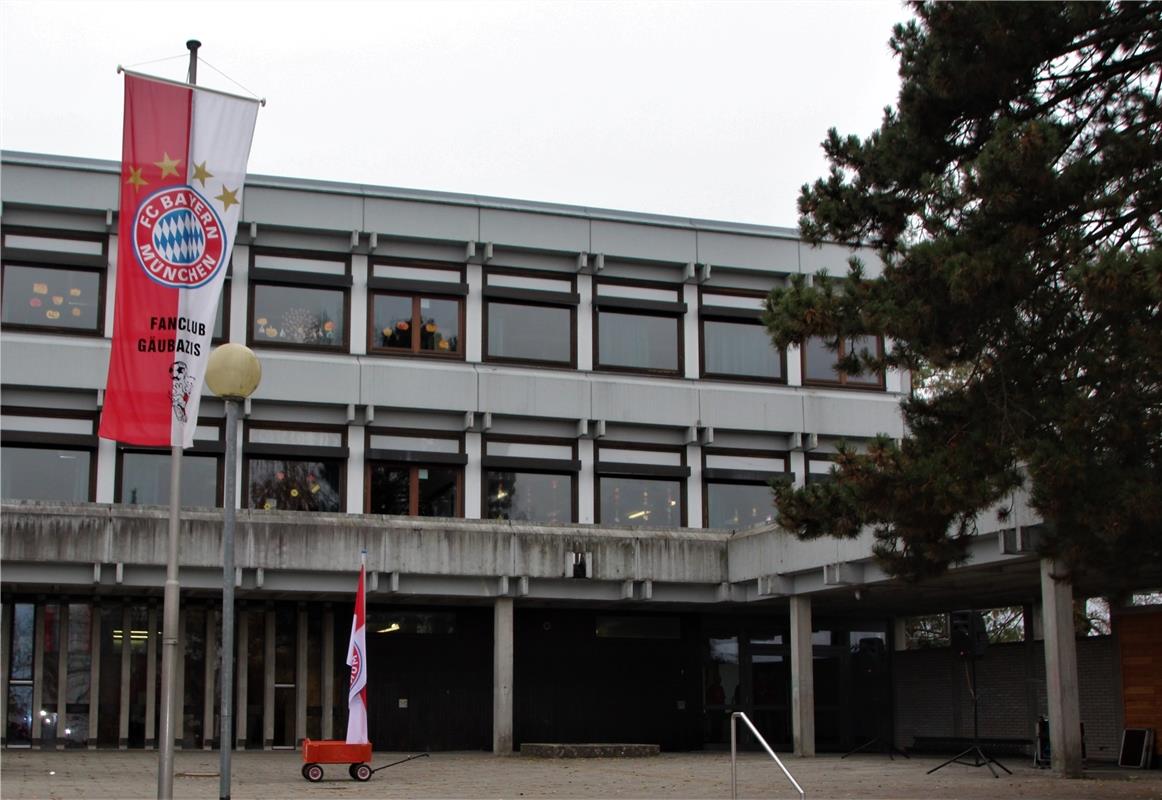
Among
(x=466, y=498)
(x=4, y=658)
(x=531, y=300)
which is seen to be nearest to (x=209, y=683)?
(x=4, y=658)

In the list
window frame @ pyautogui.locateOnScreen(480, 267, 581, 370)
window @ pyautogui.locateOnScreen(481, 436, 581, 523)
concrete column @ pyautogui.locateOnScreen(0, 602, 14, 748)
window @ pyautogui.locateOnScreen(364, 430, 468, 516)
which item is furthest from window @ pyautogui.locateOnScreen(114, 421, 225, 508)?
window frame @ pyautogui.locateOnScreen(480, 267, 581, 370)

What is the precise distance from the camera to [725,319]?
3694 centimetres

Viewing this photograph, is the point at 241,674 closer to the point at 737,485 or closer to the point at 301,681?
the point at 301,681

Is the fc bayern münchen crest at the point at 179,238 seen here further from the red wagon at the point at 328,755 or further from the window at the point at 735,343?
the window at the point at 735,343

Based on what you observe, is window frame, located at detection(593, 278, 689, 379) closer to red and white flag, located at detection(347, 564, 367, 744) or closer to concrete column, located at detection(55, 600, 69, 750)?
concrete column, located at detection(55, 600, 69, 750)

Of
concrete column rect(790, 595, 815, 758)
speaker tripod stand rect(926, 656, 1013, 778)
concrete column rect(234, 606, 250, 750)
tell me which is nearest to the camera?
speaker tripod stand rect(926, 656, 1013, 778)

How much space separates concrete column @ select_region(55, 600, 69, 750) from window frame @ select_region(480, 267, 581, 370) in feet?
35.6

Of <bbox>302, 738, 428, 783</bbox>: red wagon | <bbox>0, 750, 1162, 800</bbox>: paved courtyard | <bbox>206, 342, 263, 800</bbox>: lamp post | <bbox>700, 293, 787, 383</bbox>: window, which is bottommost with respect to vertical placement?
<bbox>0, 750, 1162, 800</bbox>: paved courtyard

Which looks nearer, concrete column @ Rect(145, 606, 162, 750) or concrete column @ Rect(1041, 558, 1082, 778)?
concrete column @ Rect(1041, 558, 1082, 778)

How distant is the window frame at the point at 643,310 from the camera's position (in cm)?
3581

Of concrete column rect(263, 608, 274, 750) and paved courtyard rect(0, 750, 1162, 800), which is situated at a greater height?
concrete column rect(263, 608, 274, 750)

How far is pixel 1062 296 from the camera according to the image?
15.0m

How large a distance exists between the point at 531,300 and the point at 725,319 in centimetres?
509

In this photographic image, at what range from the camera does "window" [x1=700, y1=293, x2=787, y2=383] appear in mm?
36719
